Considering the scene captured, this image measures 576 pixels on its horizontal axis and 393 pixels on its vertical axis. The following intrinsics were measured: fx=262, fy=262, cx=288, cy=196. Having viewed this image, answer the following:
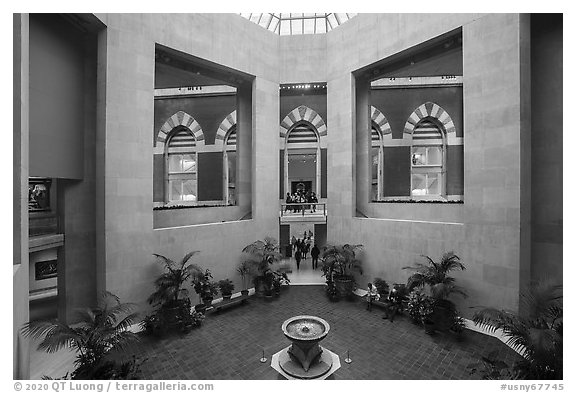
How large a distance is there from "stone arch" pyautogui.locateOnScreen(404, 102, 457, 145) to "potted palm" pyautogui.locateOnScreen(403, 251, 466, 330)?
10889 mm

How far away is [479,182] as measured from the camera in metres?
8.27

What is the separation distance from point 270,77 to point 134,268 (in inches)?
383

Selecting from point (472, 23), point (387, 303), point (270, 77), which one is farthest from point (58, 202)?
point (472, 23)

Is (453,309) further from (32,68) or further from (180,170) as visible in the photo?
(180,170)

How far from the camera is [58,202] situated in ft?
26.1

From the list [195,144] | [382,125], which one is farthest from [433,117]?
[195,144]

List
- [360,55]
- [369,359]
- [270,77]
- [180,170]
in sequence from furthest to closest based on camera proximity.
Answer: [180,170]
[270,77]
[360,55]
[369,359]

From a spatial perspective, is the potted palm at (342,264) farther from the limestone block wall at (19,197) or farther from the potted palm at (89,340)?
the limestone block wall at (19,197)

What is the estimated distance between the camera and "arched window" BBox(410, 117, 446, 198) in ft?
55.5

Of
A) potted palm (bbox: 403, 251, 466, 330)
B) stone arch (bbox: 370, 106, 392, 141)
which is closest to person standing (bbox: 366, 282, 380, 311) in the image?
potted palm (bbox: 403, 251, 466, 330)

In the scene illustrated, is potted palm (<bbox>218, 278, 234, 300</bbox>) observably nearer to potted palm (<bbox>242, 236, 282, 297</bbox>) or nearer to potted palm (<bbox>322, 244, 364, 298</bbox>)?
potted palm (<bbox>242, 236, 282, 297</bbox>)

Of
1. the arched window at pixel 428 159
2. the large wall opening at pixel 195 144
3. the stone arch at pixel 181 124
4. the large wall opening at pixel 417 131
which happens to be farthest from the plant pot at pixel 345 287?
the stone arch at pixel 181 124

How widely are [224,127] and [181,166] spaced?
14.7 ft

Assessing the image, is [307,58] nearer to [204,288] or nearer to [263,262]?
[263,262]
